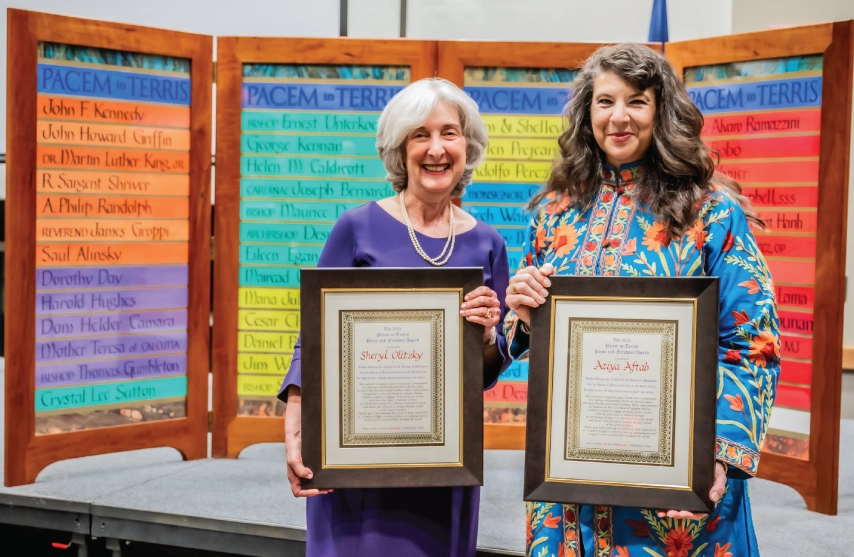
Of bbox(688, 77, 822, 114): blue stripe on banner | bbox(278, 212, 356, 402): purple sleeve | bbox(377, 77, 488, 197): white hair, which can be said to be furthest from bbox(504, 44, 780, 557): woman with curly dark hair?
bbox(688, 77, 822, 114): blue stripe on banner

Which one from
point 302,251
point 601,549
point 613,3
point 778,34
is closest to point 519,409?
point 302,251

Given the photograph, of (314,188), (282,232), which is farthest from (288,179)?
(282,232)

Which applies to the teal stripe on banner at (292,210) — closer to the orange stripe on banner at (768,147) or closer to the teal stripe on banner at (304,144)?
the teal stripe on banner at (304,144)

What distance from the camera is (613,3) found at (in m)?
4.20

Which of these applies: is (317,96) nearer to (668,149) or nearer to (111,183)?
(111,183)

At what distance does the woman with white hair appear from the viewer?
62.3 inches

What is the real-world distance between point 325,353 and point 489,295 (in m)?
0.31

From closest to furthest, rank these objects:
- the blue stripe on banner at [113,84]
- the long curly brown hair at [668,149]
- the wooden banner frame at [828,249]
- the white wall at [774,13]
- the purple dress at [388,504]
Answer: the long curly brown hair at [668,149] → the purple dress at [388,504] → the wooden banner frame at [828,249] → the blue stripe on banner at [113,84] → the white wall at [774,13]

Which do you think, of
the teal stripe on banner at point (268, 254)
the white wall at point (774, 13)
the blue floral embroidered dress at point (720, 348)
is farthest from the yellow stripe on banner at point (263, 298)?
the white wall at point (774, 13)

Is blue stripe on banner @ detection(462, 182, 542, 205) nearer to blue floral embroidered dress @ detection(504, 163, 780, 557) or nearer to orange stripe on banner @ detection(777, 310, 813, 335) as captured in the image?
orange stripe on banner @ detection(777, 310, 813, 335)

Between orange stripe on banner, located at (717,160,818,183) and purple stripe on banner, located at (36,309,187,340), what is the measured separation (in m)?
2.35

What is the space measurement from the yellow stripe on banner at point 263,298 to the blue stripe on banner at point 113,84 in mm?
837

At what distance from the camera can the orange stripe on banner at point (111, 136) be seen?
2969 millimetres

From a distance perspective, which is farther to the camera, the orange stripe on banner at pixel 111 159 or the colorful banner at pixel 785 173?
the orange stripe on banner at pixel 111 159
